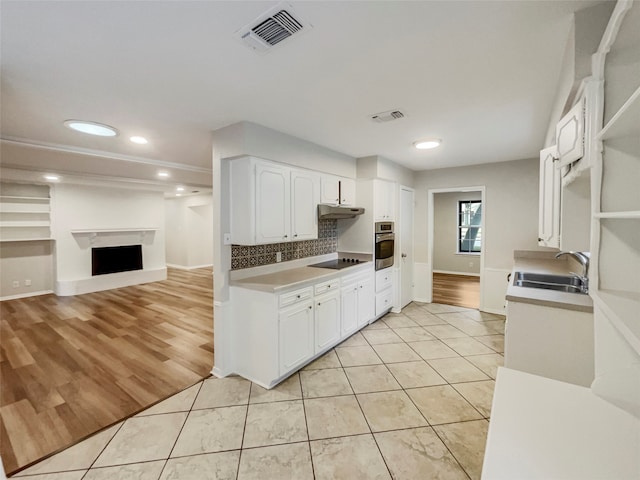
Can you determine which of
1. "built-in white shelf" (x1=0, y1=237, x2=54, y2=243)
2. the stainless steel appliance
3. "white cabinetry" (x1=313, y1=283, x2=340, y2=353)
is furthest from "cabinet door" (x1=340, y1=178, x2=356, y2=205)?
"built-in white shelf" (x1=0, y1=237, x2=54, y2=243)

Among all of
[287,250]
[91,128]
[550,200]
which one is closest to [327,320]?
[287,250]

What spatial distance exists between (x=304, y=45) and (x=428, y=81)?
91cm

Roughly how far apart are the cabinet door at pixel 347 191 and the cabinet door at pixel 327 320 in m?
1.36

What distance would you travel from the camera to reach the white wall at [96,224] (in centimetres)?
589

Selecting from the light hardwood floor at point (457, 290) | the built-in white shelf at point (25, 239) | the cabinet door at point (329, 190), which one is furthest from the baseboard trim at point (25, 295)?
the light hardwood floor at point (457, 290)

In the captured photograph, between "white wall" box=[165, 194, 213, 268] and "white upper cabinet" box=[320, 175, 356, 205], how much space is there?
613 centimetres

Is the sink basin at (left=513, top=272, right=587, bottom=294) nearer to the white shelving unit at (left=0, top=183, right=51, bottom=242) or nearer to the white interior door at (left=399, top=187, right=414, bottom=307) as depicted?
the white interior door at (left=399, top=187, right=414, bottom=307)

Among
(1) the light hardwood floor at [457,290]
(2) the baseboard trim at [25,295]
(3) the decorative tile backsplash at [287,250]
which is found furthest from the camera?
(2) the baseboard trim at [25,295]

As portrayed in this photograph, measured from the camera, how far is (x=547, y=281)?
9.26ft

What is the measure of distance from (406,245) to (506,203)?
65.8 inches

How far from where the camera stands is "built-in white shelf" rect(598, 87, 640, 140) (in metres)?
0.76

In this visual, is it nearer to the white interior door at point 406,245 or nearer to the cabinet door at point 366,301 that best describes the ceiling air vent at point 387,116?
the cabinet door at point 366,301

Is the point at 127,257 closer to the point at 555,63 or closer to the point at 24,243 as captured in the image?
the point at 24,243

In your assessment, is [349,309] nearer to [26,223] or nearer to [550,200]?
[550,200]
